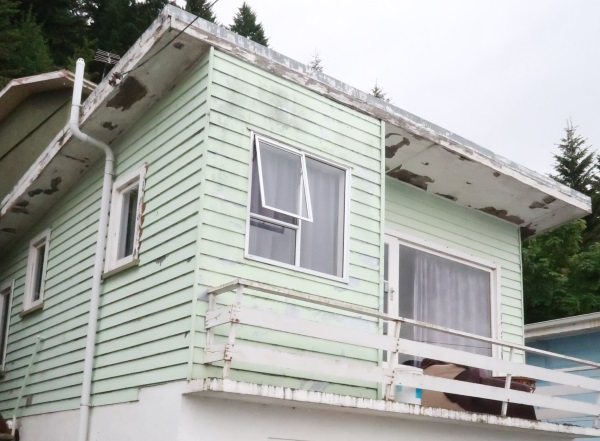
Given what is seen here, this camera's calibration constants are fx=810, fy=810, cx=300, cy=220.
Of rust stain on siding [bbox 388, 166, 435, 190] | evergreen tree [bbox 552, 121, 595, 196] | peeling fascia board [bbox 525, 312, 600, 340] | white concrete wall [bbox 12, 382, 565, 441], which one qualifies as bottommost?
white concrete wall [bbox 12, 382, 565, 441]

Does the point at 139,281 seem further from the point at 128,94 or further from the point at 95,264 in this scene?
the point at 128,94

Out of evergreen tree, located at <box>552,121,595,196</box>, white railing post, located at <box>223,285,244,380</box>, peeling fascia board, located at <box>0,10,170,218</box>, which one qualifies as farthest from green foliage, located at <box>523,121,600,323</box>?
white railing post, located at <box>223,285,244,380</box>

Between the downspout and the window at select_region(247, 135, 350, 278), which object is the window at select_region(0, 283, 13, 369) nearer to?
the downspout

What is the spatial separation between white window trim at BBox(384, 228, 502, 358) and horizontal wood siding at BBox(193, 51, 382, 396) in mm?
1839

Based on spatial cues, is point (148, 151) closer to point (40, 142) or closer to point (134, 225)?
point (134, 225)

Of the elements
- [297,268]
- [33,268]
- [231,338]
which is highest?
[33,268]

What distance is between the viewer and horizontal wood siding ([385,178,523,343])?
10992mm

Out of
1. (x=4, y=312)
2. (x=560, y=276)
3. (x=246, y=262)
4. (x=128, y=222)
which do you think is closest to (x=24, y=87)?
(x=4, y=312)

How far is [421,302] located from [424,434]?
8.27 ft

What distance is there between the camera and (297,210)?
27.6 ft

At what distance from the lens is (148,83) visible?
8688 millimetres

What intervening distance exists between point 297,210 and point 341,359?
1.59m

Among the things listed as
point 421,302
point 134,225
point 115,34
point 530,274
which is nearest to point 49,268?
point 134,225

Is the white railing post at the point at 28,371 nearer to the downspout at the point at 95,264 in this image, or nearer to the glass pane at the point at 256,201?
the downspout at the point at 95,264
